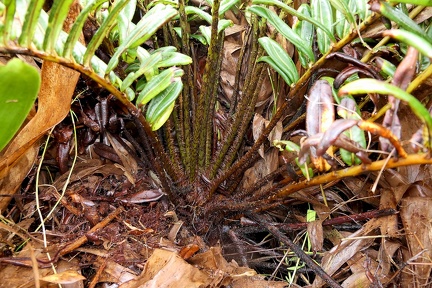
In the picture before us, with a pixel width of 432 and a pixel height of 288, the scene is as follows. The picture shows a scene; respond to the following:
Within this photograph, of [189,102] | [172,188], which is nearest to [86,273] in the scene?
[172,188]

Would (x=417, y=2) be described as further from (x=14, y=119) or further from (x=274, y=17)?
(x=14, y=119)

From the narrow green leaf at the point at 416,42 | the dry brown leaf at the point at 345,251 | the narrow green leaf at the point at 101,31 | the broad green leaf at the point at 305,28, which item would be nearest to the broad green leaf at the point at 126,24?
the narrow green leaf at the point at 101,31

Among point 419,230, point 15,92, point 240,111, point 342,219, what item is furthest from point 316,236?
point 15,92

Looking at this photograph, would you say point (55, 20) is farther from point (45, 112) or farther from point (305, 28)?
point (305, 28)

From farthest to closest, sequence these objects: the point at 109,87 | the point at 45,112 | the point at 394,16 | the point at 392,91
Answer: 1. the point at 45,112
2. the point at 109,87
3. the point at 394,16
4. the point at 392,91

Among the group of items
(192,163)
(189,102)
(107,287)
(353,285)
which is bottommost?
(353,285)
